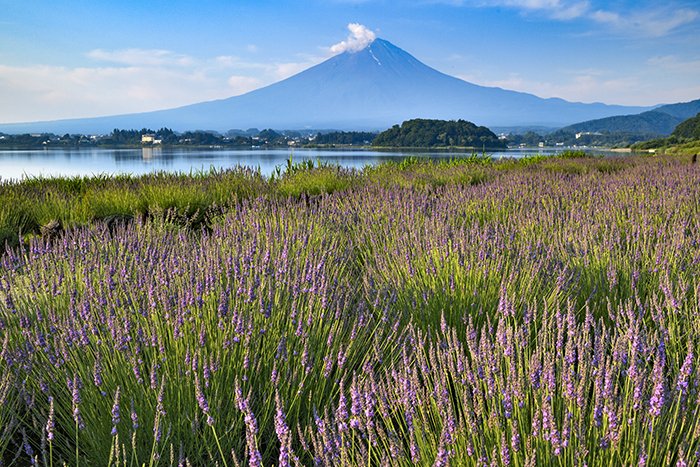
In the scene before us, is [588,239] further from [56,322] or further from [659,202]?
[56,322]

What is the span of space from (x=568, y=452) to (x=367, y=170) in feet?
33.3

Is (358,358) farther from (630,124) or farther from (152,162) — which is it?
(630,124)

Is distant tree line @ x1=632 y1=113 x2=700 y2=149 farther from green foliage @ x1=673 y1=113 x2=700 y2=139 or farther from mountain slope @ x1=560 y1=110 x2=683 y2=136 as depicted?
mountain slope @ x1=560 y1=110 x2=683 y2=136

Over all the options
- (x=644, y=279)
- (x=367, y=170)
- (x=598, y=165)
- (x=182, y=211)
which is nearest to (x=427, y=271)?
(x=644, y=279)

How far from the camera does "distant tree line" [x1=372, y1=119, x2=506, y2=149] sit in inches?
2418

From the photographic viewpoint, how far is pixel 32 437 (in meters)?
2.26

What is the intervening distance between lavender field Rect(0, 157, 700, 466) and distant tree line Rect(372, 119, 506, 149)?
58.8m

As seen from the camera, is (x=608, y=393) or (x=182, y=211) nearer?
(x=608, y=393)

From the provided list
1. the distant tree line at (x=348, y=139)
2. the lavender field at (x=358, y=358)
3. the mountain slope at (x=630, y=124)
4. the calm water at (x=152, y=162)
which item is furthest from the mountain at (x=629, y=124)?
the lavender field at (x=358, y=358)

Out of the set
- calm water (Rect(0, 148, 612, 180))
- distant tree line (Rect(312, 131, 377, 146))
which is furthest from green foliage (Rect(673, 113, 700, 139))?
distant tree line (Rect(312, 131, 377, 146))

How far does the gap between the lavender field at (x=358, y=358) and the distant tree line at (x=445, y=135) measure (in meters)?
58.8

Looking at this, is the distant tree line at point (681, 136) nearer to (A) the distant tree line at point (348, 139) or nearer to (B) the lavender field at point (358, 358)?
(A) the distant tree line at point (348, 139)

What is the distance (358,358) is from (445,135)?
60865 millimetres

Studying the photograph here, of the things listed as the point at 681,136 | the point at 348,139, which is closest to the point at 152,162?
the point at 348,139
